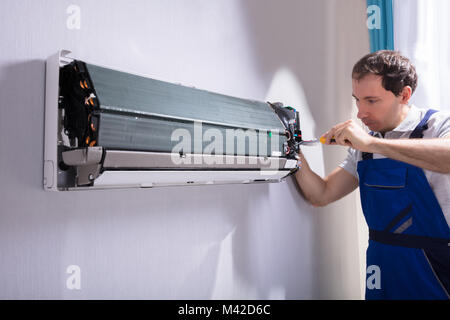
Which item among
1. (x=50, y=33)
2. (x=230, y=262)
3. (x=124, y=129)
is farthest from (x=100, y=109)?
(x=230, y=262)

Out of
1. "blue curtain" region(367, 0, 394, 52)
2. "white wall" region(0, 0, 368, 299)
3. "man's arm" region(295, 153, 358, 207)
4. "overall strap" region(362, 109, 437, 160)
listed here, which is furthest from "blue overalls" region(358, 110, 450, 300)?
"blue curtain" region(367, 0, 394, 52)

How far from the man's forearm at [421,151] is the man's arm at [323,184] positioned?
0.32 meters

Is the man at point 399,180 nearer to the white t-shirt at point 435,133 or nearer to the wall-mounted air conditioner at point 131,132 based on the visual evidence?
the white t-shirt at point 435,133

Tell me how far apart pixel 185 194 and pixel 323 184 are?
678 millimetres

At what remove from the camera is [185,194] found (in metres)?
1.07

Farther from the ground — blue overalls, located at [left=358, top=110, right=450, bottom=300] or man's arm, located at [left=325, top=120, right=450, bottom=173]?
man's arm, located at [left=325, top=120, right=450, bottom=173]

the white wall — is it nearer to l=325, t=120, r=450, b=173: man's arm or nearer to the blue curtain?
the blue curtain

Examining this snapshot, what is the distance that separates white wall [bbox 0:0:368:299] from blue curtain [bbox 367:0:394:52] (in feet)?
0.28

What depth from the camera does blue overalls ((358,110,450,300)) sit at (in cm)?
121

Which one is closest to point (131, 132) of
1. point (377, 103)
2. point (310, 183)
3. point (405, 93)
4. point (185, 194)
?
point (185, 194)

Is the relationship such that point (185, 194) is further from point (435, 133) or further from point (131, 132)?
point (435, 133)

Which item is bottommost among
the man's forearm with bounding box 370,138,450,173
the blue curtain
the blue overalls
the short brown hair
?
the blue overalls

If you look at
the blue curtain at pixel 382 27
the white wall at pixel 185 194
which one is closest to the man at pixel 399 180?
the white wall at pixel 185 194
